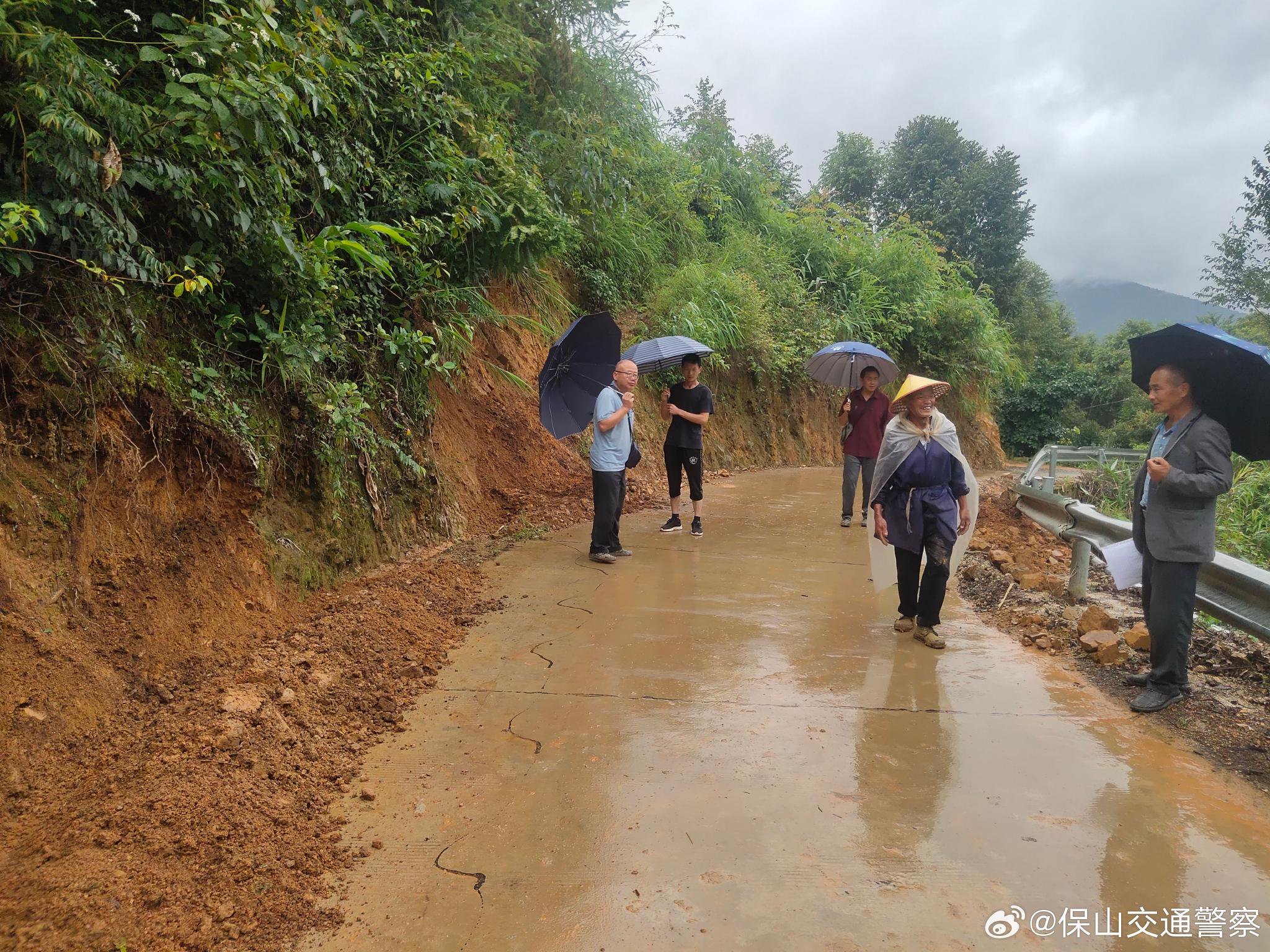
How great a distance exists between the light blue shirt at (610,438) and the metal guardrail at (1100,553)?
357 centimetres

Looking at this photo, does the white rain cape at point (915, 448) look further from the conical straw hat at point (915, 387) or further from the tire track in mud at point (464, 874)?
the tire track in mud at point (464, 874)

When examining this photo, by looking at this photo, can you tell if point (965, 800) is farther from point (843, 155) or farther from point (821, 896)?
point (843, 155)

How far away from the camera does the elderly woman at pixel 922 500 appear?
461 centimetres

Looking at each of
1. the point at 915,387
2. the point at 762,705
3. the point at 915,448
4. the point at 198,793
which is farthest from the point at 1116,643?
Result: the point at 198,793

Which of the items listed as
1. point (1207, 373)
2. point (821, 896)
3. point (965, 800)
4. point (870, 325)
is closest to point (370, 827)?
point (821, 896)

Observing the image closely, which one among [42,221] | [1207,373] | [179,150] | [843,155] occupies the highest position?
[843,155]

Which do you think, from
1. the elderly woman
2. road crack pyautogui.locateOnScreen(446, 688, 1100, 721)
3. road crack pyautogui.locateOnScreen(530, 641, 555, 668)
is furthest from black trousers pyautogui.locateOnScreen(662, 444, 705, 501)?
road crack pyautogui.locateOnScreen(446, 688, 1100, 721)

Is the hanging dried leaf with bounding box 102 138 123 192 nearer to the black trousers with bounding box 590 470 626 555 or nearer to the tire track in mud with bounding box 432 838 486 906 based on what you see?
the tire track in mud with bounding box 432 838 486 906

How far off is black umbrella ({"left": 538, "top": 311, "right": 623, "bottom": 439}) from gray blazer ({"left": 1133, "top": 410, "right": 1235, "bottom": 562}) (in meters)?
4.59

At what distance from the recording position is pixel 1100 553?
4.68m

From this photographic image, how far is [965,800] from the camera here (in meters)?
2.83

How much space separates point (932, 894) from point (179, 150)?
473 cm

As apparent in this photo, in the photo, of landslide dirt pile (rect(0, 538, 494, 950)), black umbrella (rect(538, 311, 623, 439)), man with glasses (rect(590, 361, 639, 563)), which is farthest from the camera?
black umbrella (rect(538, 311, 623, 439))

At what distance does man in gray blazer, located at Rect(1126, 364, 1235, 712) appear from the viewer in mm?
3559
